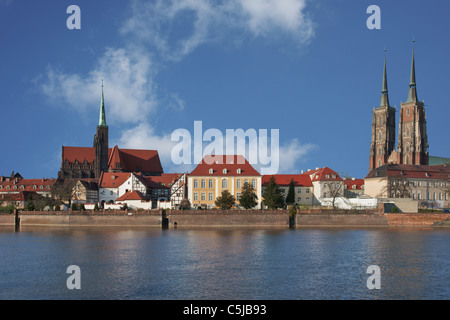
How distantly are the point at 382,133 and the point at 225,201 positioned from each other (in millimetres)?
91263

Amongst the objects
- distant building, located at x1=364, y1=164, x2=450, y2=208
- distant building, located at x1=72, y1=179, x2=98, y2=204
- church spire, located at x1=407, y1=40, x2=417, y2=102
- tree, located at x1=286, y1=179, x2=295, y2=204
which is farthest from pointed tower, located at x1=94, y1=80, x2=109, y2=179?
church spire, located at x1=407, y1=40, x2=417, y2=102

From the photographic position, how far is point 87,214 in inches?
2955

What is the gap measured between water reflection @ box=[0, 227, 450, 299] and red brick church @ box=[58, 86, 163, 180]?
69.1 meters

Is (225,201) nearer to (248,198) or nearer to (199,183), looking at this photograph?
(248,198)

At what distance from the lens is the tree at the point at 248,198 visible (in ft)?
251

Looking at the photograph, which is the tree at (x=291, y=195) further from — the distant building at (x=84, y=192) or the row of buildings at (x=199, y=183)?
the distant building at (x=84, y=192)

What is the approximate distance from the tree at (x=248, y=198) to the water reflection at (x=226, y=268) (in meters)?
26.5

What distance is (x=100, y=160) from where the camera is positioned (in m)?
123

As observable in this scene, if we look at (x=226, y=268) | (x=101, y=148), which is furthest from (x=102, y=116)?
(x=226, y=268)

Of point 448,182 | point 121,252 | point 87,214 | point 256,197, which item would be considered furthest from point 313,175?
point 121,252

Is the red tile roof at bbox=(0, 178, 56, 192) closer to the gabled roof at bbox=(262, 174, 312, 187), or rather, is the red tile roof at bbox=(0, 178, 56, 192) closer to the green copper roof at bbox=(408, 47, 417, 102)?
the gabled roof at bbox=(262, 174, 312, 187)

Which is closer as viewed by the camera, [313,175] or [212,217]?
[212,217]
